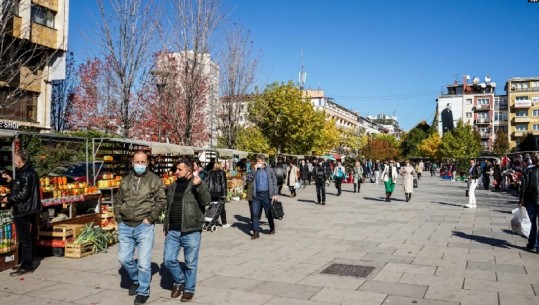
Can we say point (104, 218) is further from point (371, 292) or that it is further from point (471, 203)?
point (471, 203)

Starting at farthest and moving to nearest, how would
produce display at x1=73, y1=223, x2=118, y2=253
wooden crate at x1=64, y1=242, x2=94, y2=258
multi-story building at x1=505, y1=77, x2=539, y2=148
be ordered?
multi-story building at x1=505, y1=77, x2=539, y2=148
produce display at x1=73, y1=223, x2=118, y2=253
wooden crate at x1=64, y1=242, x2=94, y2=258

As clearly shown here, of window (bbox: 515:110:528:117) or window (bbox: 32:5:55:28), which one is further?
window (bbox: 515:110:528:117)

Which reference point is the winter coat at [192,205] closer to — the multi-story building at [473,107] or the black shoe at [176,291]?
the black shoe at [176,291]

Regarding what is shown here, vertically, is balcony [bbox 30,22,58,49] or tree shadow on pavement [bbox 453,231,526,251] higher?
balcony [bbox 30,22,58,49]

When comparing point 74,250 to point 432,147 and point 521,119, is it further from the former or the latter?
point 432,147

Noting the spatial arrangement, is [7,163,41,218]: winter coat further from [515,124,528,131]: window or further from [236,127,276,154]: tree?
[515,124,528,131]: window

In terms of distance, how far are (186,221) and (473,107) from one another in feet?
318

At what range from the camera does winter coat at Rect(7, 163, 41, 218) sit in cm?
648

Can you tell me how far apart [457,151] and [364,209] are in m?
65.5

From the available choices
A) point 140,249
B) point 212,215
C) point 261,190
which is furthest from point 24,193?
point 212,215

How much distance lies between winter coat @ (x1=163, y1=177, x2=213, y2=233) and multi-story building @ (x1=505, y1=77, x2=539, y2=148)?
83.6 meters

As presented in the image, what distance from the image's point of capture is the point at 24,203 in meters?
6.57

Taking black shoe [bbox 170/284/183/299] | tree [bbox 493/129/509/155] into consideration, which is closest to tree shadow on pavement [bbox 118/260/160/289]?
black shoe [bbox 170/284/183/299]

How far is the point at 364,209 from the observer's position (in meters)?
15.4
